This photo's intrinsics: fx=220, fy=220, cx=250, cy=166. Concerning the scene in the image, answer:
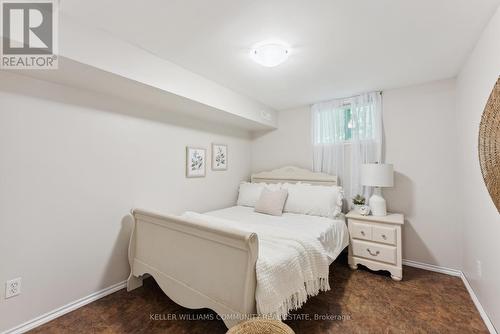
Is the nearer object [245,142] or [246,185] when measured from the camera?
[246,185]

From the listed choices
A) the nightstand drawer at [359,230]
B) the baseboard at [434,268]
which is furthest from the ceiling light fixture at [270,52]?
the baseboard at [434,268]

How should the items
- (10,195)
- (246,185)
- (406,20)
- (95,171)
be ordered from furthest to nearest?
(246,185) < (95,171) < (10,195) < (406,20)

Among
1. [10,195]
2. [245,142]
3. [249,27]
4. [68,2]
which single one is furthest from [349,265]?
[68,2]

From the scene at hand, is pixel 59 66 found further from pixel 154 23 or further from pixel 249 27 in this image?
pixel 249 27

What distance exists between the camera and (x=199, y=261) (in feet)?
5.52

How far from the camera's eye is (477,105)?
1.83 metres

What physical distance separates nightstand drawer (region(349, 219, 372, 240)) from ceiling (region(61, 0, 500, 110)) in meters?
1.73

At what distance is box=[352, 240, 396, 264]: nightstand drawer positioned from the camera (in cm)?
245

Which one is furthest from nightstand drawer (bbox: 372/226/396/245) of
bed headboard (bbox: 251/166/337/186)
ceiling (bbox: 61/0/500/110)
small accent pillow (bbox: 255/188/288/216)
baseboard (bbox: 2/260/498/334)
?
ceiling (bbox: 61/0/500/110)

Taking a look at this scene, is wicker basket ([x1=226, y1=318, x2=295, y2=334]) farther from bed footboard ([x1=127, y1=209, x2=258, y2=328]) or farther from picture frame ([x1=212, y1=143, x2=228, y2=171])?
picture frame ([x1=212, y1=143, x2=228, y2=171])

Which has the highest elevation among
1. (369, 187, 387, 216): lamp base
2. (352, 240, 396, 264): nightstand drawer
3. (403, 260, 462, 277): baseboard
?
(369, 187, 387, 216): lamp base

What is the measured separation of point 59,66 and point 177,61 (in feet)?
3.05

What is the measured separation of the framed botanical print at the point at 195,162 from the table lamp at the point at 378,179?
2.15 meters

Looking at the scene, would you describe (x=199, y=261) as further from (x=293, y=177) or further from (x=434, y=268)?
(x=434, y=268)
